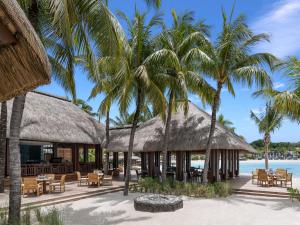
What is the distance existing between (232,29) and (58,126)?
11060 mm

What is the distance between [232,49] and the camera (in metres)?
14.9

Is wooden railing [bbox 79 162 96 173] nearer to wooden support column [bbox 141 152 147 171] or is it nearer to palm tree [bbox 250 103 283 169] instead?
wooden support column [bbox 141 152 147 171]

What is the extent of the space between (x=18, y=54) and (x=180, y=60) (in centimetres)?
1317

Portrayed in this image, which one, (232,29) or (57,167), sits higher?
(232,29)

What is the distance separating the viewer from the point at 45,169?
17984 millimetres

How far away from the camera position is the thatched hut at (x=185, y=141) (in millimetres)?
17266

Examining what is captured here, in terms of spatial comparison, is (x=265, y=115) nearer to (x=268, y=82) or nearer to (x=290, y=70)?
(x=268, y=82)

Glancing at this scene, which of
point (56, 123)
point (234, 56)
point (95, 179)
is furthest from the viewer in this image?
point (56, 123)

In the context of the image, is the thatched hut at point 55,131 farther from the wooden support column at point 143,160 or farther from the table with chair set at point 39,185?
the wooden support column at point 143,160

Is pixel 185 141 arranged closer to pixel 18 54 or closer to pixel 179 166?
pixel 179 166

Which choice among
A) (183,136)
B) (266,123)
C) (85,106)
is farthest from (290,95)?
(85,106)

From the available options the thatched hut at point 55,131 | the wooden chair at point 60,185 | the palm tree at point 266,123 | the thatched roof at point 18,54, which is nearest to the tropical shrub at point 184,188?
the wooden chair at point 60,185

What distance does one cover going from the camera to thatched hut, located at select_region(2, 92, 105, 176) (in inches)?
683

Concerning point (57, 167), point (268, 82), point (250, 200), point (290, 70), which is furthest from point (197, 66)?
point (57, 167)
